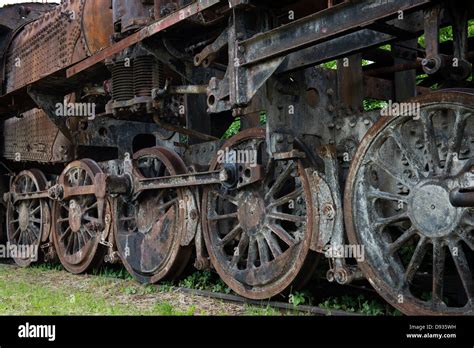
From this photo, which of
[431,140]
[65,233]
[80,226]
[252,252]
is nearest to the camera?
[431,140]

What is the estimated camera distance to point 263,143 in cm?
527

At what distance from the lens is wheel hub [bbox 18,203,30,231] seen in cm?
878

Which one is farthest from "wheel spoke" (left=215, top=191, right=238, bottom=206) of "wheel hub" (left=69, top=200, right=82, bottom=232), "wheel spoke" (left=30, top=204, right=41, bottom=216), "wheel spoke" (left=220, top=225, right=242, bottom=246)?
"wheel spoke" (left=30, top=204, right=41, bottom=216)

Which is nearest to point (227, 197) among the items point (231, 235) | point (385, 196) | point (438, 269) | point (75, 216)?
point (231, 235)

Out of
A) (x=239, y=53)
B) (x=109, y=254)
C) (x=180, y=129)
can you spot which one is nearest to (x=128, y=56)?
(x=180, y=129)

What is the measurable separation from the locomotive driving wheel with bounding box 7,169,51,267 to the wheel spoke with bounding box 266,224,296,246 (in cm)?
430

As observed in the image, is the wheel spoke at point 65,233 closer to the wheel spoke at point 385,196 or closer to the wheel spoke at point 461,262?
the wheel spoke at point 385,196

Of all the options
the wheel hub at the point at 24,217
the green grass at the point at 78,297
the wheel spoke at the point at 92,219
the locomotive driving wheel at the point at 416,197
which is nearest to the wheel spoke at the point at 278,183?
the locomotive driving wheel at the point at 416,197

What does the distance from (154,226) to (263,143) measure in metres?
1.71

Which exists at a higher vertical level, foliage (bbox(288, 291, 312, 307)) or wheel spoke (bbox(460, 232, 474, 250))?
wheel spoke (bbox(460, 232, 474, 250))

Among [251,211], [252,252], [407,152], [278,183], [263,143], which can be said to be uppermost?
[263,143]

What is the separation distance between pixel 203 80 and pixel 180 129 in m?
0.64

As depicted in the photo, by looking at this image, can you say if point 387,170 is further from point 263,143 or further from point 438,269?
point 263,143

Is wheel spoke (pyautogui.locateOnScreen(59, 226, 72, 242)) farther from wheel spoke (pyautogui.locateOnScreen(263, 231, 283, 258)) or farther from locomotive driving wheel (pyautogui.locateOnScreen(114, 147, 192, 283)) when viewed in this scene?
wheel spoke (pyautogui.locateOnScreen(263, 231, 283, 258))
